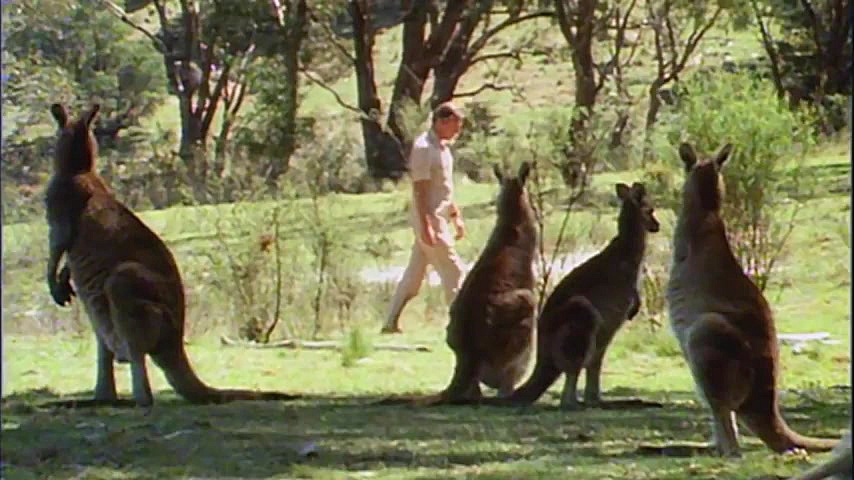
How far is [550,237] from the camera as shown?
1153cm

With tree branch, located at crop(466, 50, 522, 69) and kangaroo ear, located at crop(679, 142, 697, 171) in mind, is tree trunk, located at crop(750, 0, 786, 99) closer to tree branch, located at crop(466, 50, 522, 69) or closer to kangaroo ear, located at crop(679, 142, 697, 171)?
tree branch, located at crop(466, 50, 522, 69)

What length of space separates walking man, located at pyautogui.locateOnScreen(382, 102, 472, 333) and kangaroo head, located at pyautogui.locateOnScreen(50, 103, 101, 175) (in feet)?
7.81

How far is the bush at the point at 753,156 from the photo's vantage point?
995 cm

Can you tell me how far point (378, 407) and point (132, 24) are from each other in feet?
35.8

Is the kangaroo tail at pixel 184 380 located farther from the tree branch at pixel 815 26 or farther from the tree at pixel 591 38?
the tree at pixel 591 38

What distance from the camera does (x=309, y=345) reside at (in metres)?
10.0

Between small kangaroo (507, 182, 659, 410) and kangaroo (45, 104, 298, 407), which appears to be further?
kangaroo (45, 104, 298, 407)

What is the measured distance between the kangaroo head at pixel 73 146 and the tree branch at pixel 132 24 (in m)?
7.20

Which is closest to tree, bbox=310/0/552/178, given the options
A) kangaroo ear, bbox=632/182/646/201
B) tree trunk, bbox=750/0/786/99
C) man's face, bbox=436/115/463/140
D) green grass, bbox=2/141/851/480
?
tree trunk, bbox=750/0/786/99

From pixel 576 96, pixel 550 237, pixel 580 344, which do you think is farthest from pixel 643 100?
pixel 580 344

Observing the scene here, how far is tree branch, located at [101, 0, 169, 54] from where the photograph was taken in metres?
15.7

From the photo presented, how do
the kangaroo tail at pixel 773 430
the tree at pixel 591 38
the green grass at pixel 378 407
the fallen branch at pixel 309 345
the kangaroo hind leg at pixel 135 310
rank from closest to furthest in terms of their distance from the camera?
the kangaroo tail at pixel 773 430 < the green grass at pixel 378 407 < the kangaroo hind leg at pixel 135 310 < the fallen branch at pixel 309 345 < the tree at pixel 591 38

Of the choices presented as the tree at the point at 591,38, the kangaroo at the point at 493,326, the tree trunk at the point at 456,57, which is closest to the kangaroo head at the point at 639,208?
the kangaroo at the point at 493,326

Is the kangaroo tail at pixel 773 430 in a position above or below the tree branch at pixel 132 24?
below
